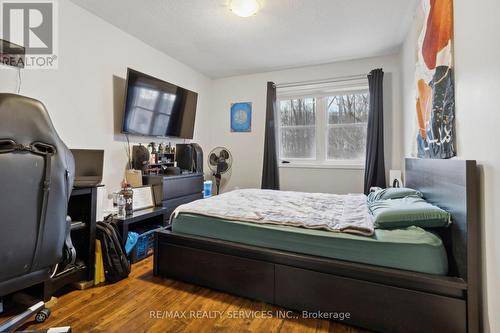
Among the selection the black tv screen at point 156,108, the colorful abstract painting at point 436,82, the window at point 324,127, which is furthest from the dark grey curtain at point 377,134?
the black tv screen at point 156,108

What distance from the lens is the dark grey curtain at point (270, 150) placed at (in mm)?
4156

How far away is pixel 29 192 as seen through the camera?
1.13 meters

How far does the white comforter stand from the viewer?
1.79m

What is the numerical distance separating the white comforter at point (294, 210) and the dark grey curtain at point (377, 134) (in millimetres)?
974

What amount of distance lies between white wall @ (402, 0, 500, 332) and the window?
2.37 meters

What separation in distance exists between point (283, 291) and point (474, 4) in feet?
6.74

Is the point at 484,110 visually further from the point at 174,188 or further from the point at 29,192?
the point at 174,188

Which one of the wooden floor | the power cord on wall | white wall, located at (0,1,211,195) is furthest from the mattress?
the power cord on wall

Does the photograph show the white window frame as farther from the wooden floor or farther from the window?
the wooden floor

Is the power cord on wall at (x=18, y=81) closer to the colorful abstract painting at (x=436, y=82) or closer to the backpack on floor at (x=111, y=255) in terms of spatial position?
the backpack on floor at (x=111, y=255)

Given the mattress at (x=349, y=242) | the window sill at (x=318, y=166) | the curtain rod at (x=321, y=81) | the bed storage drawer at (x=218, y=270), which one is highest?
the curtain rod at (x=321, y=81)

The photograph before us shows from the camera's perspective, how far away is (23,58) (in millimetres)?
2170

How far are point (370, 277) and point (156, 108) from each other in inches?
119

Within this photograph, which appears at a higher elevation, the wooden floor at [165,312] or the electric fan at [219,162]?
the electric fan at [219,162]
